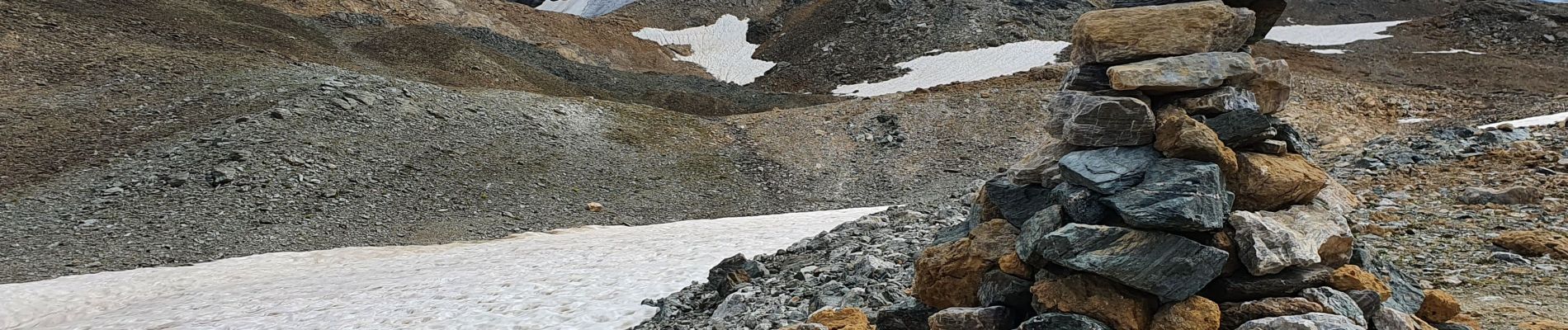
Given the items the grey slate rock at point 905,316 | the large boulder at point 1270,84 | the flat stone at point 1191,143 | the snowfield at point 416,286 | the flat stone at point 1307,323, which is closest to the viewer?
the flat stone at point 1307,323

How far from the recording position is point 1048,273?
25.0 ft

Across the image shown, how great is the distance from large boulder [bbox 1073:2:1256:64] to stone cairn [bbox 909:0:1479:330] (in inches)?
0.6

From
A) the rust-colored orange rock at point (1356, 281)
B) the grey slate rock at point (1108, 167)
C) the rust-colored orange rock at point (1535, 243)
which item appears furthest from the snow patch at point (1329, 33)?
the grey slate rock at point (1108, 167)

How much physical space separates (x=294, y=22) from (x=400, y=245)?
87.4 feet

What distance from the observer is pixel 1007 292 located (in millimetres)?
7945

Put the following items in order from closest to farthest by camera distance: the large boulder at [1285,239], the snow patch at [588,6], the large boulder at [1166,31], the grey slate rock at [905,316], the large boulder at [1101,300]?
the large boulder at [1285,239] → the large boulder at [1101,300] → the large boulder at [1166,31] → the grey slate rock at [905,316] → the snow patch at [588,6]

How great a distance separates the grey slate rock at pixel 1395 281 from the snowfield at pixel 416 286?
8871 millimetres

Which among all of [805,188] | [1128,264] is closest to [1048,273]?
[1128,264]

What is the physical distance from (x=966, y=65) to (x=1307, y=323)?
43451 millimetres

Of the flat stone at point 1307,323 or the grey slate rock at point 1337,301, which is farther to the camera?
the grey slate rock at point 1337,301

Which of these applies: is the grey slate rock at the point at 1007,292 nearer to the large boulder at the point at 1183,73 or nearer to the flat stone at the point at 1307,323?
the flat stone at the point at 1307,323

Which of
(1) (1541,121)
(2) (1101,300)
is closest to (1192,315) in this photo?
(2) (1101,300)

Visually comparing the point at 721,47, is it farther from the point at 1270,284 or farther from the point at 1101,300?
the point at 1270,284

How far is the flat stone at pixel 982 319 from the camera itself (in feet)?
25.9
